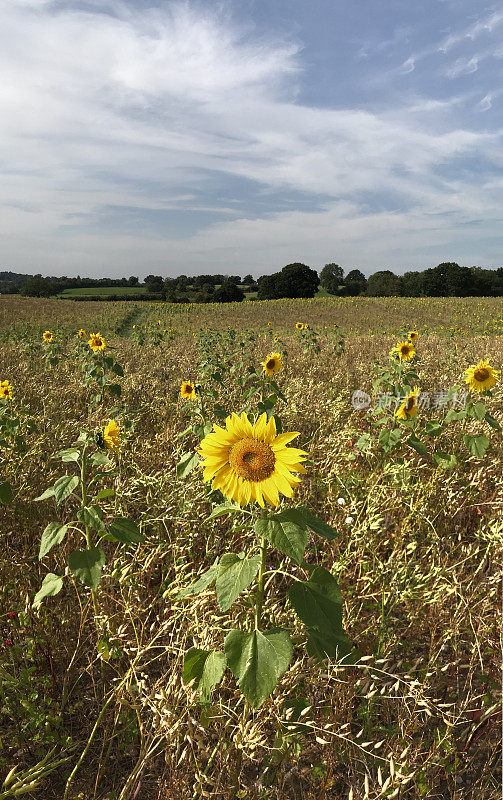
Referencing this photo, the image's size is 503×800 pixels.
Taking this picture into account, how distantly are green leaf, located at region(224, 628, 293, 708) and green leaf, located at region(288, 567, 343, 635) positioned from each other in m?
0.10

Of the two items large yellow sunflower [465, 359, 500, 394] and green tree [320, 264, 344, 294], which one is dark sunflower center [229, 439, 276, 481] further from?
green tree [320, 264, 344, 294]

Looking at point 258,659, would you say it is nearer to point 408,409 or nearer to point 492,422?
point 408,409

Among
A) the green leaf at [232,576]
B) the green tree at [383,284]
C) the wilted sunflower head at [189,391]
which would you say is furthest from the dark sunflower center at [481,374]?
the green tree at [383,284]

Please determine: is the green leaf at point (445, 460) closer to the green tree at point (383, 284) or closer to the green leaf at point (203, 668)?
the green leaf at point (203, 668)

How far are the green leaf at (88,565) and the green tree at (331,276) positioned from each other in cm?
7191

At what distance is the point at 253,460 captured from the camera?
59.7 inches

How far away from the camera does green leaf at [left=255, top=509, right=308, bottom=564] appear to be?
1264 mm

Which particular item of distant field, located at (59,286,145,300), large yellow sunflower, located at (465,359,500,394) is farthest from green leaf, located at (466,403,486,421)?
distant field, located at (59,286,145,300)

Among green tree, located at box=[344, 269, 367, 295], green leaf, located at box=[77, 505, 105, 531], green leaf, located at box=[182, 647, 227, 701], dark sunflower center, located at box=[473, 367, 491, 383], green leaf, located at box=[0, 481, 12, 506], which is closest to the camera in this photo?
green leaf, located at box=[182, 647, 227, 701]

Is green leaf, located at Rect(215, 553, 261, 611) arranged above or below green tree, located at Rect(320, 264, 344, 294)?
below

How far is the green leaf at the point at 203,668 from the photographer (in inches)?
52.9

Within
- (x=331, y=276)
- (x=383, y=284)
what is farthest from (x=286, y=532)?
(x=331, y=276)

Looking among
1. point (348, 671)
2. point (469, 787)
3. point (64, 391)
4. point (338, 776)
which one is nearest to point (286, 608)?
point (348, 671)

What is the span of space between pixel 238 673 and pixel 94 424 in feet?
11.7
